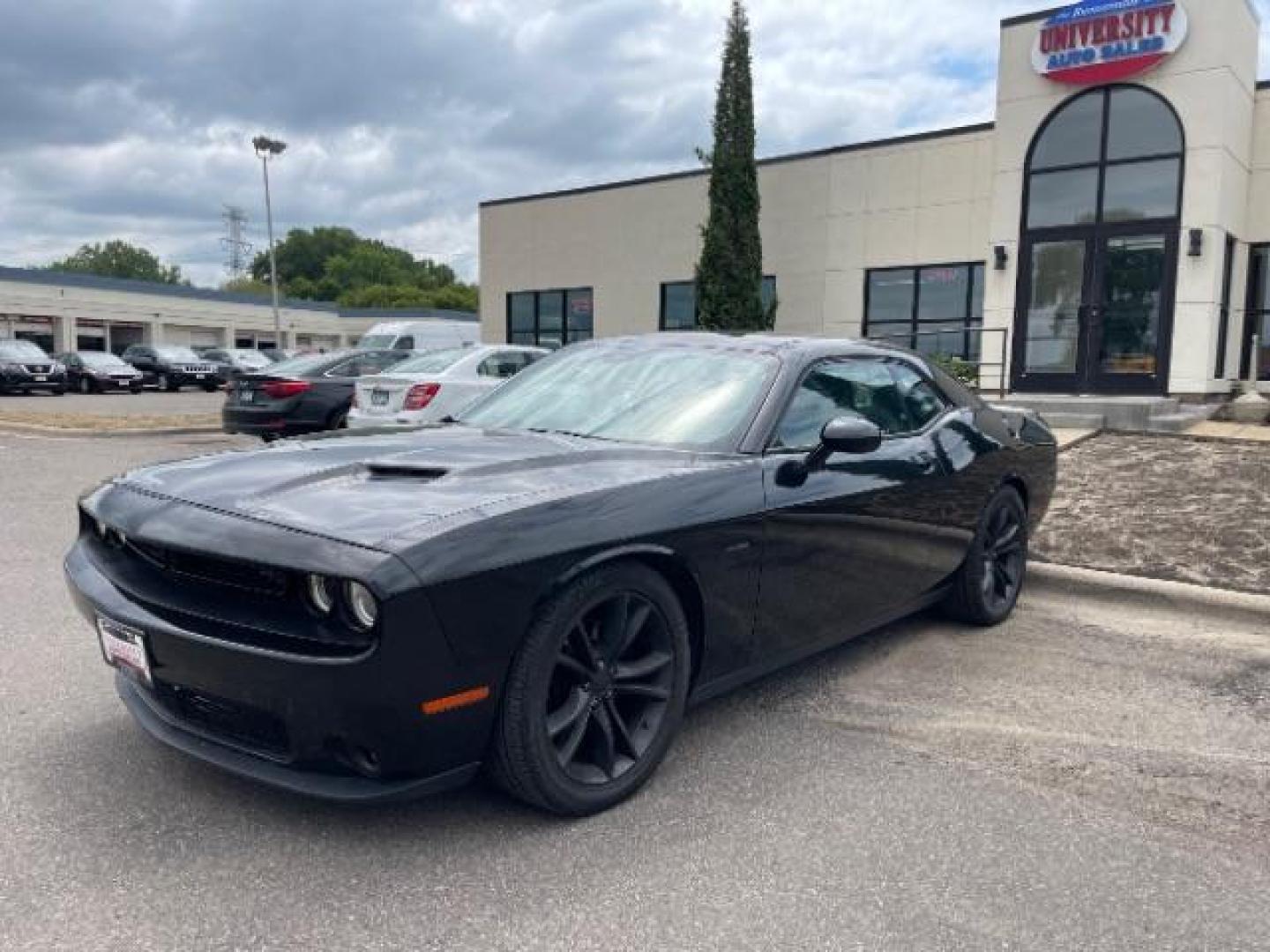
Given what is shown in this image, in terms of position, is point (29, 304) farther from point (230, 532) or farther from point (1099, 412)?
point (230, 532)

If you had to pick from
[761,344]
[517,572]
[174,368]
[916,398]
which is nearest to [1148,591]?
[916,398]

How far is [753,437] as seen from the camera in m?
3.56

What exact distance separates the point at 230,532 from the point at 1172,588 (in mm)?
4846

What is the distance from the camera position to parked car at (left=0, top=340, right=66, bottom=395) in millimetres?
28031

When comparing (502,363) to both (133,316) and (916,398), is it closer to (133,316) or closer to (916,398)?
(916,398)

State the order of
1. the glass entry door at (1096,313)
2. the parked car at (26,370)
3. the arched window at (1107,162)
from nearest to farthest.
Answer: the arched window at (1107,162)
the glass entry door at (1096,313)
the parked car at (26,370)

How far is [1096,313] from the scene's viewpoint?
14656 mm

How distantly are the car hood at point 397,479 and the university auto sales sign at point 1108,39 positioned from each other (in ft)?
44.8

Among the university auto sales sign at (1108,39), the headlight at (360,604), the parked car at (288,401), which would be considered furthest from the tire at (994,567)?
the university auto sales sign at (1108,39)

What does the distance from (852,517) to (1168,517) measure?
4.11 m

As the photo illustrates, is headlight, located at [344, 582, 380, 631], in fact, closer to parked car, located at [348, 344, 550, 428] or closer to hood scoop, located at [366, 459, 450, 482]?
hood scoop, located at [366, 459, 450, 482]

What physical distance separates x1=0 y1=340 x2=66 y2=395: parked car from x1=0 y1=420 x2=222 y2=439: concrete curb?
14.3 m

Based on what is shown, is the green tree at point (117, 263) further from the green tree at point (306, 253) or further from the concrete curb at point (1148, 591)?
the concrete curb at point (1148, 591)

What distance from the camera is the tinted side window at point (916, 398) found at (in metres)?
4.57
